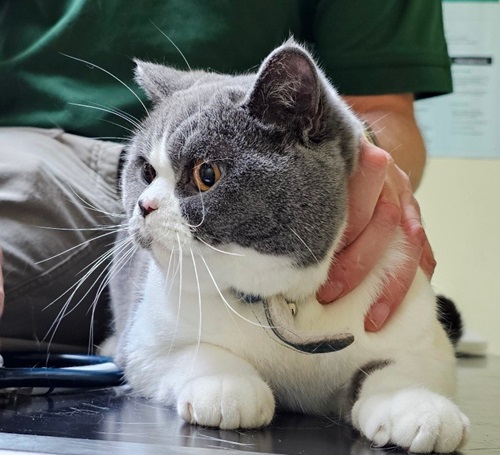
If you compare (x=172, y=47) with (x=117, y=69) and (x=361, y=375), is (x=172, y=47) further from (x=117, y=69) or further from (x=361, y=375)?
(x=361, y=375)

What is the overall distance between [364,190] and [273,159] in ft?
0.53

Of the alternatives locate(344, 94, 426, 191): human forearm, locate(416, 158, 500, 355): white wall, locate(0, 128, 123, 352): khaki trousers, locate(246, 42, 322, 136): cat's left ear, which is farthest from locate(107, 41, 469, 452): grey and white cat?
locate(416, 158, 500, 355): white wall

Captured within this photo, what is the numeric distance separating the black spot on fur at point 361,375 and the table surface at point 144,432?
1.7 inches

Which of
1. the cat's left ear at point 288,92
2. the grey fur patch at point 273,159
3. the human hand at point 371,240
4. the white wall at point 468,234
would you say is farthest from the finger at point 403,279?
the white wall at point 468,234

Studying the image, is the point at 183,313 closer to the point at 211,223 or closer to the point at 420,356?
the point at 211,223

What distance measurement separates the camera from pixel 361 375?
3.49ft

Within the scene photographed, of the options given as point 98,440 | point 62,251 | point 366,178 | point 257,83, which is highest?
point 257,83

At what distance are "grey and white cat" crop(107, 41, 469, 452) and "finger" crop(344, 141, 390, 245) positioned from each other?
22mm

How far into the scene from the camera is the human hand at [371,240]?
1062 mm

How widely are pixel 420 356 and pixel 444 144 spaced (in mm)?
2127

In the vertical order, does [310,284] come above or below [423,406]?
above

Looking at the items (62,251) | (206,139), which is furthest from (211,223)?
(62,251)

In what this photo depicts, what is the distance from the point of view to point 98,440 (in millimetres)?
811

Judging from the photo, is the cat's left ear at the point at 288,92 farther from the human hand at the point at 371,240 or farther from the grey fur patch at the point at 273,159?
the human hand at the point at 371,240
